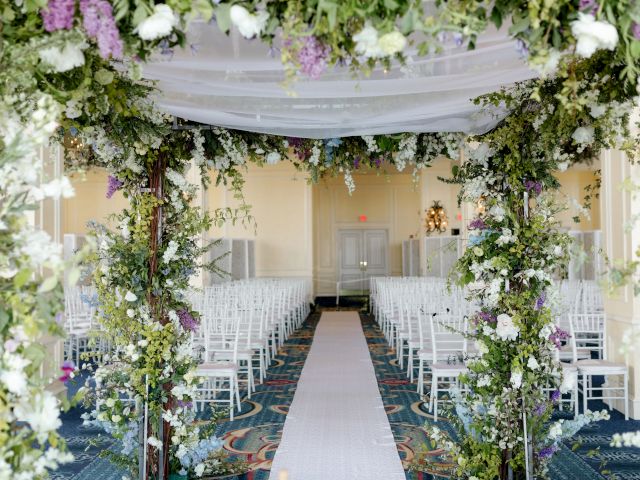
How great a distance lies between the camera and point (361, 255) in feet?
64.9

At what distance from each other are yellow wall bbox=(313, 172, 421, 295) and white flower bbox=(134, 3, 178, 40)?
17714 mm

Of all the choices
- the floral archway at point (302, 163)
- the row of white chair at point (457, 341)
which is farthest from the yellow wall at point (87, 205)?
the floral archway at point (302, 163)

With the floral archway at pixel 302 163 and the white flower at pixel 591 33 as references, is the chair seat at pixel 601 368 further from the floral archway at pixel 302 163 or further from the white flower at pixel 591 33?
the white flower at pixel 591 33

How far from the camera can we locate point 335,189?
19734mm

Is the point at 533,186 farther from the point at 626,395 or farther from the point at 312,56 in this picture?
the point at 626,395

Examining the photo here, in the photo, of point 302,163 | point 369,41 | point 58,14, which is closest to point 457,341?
point 302,163

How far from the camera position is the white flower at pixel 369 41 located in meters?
1.89

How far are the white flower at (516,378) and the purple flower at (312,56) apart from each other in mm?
2352

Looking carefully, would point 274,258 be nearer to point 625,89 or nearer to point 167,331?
point 167,331

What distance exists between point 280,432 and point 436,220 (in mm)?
11109

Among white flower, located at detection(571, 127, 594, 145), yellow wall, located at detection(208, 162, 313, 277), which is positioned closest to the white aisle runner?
white flower, located at detection(571, 127, 594, 145)

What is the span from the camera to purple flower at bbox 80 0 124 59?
1.89 metres

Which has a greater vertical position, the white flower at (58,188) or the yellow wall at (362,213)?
the yellow wall at (362,213)

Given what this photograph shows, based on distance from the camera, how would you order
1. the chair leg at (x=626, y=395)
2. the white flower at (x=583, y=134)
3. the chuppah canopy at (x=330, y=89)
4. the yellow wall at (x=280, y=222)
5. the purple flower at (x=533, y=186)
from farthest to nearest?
the yellow wall at (x=280, y=222), the chair leg at (x=626, y=395), the purple flower at (x=533, y=186), the white flower at (x=583, y=134), the chuppah canopy at (x=330, y=89)
